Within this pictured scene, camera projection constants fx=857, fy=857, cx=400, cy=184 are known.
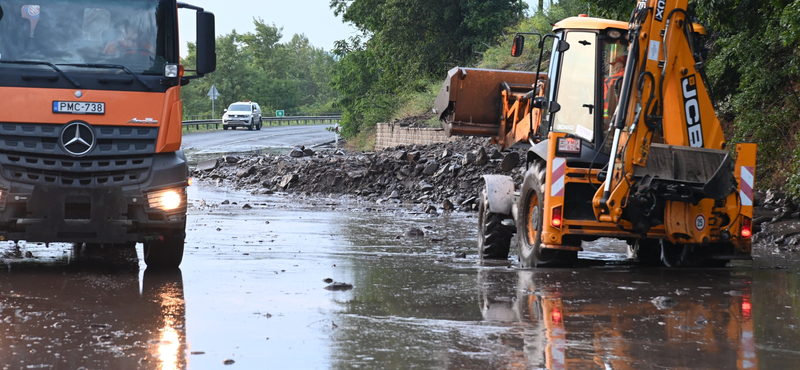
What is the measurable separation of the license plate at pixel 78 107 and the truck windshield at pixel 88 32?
1.45 feet

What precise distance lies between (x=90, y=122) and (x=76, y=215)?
36.1 inches

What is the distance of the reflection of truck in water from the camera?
27.0 feet

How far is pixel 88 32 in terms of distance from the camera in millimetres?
8578

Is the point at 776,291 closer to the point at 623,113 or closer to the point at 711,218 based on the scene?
the point at 711,218

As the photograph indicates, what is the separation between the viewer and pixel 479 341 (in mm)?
5832

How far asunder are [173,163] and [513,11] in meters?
34.0

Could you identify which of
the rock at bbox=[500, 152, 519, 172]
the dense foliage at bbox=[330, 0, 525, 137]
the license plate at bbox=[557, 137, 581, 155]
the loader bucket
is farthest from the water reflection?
the dense foliage at bbox=[330, 0, 525, 137]

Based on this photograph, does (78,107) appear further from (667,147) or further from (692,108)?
(692,108)

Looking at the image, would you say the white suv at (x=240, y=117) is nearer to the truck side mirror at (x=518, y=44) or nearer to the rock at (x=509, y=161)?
the rock at (x=509, y=161)

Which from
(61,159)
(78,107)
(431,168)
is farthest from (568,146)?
(431,168)

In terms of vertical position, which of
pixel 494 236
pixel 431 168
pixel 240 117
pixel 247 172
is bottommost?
pixel 494 236

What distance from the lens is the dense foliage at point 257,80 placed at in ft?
317

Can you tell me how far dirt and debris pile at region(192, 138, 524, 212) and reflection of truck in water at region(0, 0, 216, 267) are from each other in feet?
32.9

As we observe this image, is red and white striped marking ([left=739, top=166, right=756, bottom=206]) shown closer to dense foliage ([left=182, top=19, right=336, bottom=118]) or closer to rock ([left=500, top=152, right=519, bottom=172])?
rock ([left=500, top=152, right=519, bottom=172])
